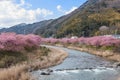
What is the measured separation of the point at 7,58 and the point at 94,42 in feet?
170

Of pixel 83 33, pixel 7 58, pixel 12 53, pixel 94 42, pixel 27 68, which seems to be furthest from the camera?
pixel 83 33

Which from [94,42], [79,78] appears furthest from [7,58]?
[94,42]

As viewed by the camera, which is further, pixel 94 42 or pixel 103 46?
pixel 94 42

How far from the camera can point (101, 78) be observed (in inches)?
1416

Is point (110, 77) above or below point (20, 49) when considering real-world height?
below

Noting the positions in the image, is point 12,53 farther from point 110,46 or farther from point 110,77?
point 110,46

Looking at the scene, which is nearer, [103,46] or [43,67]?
[43,67]

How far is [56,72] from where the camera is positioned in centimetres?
4103

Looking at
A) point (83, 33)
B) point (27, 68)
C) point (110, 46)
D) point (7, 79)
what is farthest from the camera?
point (83, 33)

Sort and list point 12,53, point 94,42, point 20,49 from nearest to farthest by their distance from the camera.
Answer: point 12,53 < point 20,49 < point 94,42

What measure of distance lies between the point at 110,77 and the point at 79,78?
3888 mm

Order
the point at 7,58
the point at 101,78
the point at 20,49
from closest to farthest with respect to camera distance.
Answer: the point at 101,78, the point at 7,58, the point at 20,49

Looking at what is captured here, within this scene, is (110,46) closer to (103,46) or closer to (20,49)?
(103,46)

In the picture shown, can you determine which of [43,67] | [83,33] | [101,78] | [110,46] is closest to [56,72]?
[43,67]
